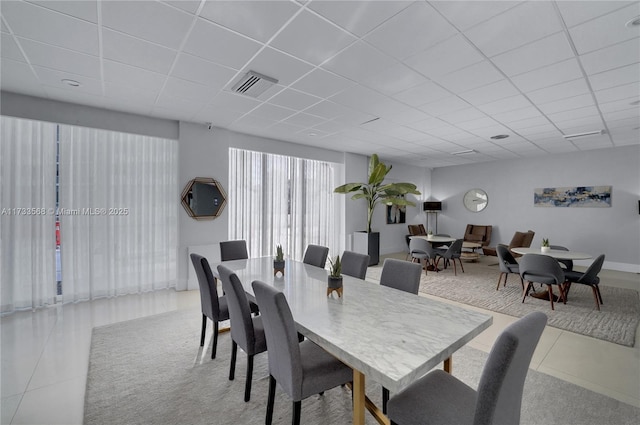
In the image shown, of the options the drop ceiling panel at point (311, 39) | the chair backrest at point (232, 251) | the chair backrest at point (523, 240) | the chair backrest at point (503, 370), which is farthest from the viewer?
the chair backrest at point (523, 240)

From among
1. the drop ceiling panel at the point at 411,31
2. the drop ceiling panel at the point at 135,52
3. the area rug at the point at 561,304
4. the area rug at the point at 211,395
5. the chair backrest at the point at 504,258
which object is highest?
the drop ceiling panel at the point at 135,52

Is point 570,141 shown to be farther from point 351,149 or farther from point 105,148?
point 105,148

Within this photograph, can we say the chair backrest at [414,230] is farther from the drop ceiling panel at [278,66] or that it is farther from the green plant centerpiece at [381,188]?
the drop ceiling panel at [278,66]

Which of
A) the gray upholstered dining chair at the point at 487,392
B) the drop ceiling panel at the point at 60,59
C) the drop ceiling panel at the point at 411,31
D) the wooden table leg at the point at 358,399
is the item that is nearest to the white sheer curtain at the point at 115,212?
the drop ceiling panel at the point at 60,59

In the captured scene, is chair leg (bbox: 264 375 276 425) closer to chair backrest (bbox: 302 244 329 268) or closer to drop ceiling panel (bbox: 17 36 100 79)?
chair backrest (bbox: 302 244 329 268)

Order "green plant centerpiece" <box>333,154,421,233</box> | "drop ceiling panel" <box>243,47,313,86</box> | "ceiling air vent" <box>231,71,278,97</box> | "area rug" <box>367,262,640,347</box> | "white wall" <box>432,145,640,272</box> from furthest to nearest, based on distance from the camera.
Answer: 1. "white wall" <box>432,145,640,272</box>
2. "green plant centerpiece" <box>333,154,421,233</box>
3. "area rug" <box>367,262,640,347</box>
4. "ceiling air vent" <box>231,71,278,97</box>
5. "drop ceiling panel" <box>243,47,313,86</box>

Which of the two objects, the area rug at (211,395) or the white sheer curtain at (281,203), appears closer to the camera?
the area rug at (211,395)

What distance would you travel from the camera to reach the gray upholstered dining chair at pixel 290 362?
1534 millimetres

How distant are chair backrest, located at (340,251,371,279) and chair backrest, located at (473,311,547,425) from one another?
168cm

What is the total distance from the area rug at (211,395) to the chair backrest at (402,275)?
82 cm

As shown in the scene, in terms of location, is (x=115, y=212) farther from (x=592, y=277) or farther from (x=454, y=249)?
(x=592, y=277)

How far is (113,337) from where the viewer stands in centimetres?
309

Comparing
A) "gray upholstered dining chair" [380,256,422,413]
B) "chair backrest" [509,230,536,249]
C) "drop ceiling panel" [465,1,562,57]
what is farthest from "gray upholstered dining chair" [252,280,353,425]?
"chair backrest" [509,230,536,249]

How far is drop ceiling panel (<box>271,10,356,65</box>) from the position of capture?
218 centimetres
